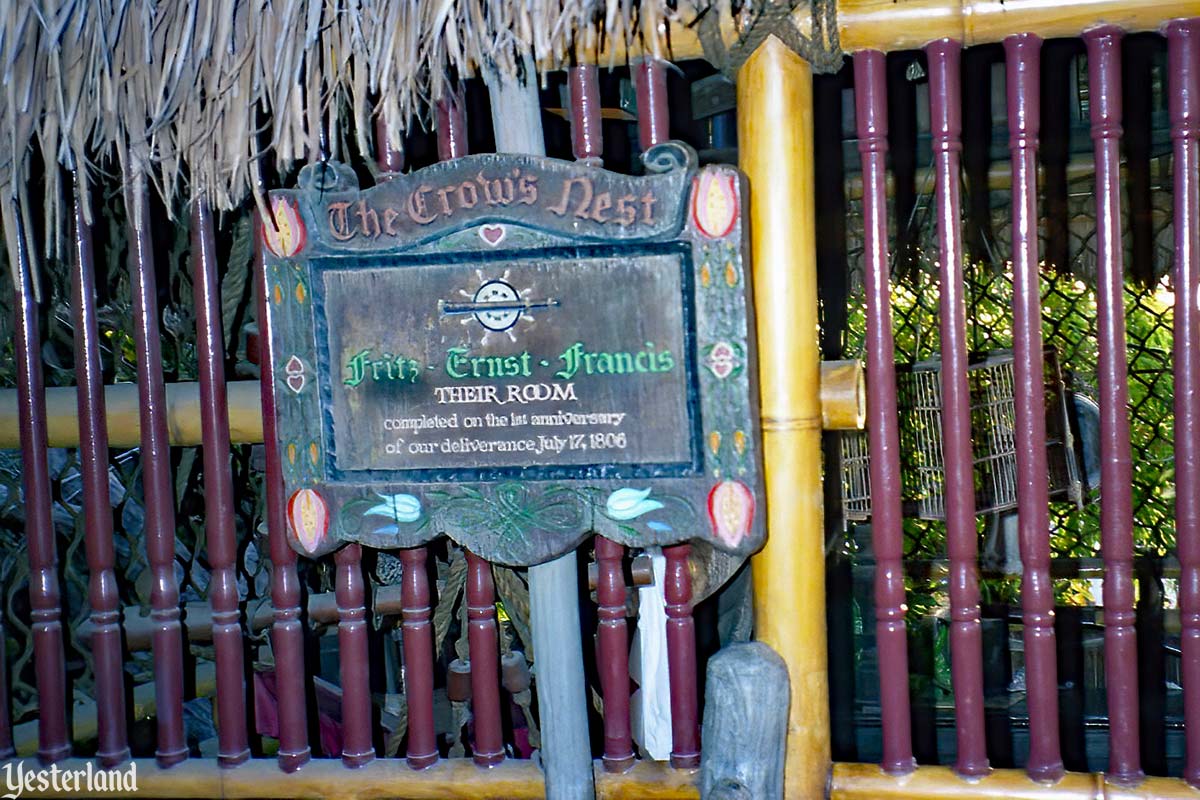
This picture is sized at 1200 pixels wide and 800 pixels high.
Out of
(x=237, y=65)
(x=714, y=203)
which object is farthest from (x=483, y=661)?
(x=237, y=65)

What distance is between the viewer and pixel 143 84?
2.50 m

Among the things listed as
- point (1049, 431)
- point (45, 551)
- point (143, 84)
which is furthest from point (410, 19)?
point (1049, 431)

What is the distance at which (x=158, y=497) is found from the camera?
2.73 metres

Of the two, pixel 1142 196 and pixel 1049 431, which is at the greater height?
pixel 1142 196

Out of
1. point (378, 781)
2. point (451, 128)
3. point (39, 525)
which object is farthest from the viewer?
point (39, 525)

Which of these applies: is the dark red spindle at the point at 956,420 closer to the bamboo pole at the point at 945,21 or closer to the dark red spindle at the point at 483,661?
the bamboo pole at the point at 945,21

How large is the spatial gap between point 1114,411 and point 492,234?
1343 millimetres

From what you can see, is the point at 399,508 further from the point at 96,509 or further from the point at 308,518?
the point at 96,509

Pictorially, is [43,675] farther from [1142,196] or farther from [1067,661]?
[1142,196]

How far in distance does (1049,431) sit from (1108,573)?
9.00ft

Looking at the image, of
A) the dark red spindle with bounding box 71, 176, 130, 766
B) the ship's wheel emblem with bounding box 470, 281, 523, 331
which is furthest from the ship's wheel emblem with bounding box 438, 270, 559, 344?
the dark red spindle with bounding box 71, 176, 130, 766

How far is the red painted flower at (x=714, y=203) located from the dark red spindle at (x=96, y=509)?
1472 millimetres

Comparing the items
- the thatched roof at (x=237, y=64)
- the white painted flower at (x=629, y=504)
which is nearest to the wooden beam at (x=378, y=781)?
the white painted flower at (x=629, y=504)

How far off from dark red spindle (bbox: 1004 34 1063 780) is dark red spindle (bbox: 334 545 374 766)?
1486 millimetres
